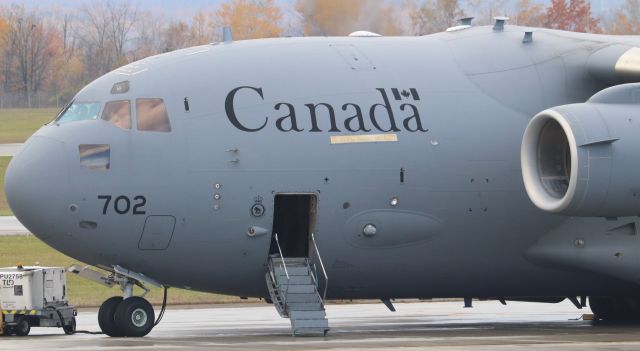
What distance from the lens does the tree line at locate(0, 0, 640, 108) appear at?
1506 inches

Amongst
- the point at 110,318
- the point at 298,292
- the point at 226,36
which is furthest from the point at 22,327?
the point at 226,36

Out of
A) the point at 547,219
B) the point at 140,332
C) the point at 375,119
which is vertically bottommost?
the point at 140,332

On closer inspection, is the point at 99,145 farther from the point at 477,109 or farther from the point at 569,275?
the point at 569,275

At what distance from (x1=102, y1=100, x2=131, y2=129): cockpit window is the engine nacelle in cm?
545

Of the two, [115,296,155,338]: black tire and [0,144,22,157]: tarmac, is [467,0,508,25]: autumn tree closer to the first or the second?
[0,144,22,157]: tarmac

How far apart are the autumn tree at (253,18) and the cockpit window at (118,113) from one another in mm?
50969

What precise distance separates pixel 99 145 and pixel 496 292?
6.24 m

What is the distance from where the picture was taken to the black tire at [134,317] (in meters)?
19.7

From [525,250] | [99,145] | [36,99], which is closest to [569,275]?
[525,250]

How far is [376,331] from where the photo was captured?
853 inches

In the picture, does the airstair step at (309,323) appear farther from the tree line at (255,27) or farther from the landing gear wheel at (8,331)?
the tree line at (255,27)

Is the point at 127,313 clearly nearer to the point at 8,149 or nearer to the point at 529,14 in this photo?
the point at 8,149

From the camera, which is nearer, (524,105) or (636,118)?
(636,118)

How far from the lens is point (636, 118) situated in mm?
19062
